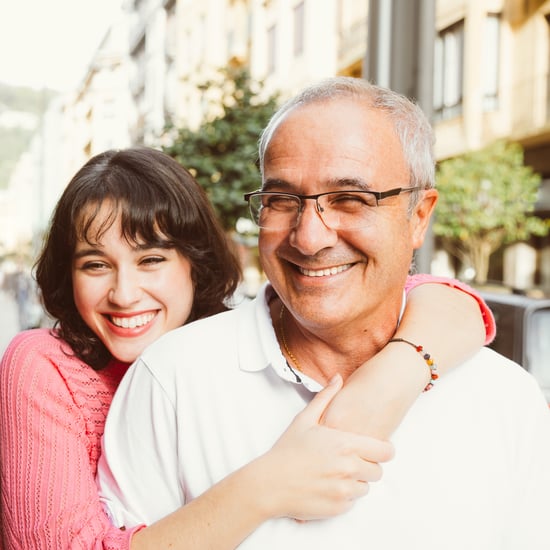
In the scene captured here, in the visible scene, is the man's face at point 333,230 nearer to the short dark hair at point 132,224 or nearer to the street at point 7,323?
the short dark hair at point 132,224

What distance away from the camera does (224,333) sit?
1390mm

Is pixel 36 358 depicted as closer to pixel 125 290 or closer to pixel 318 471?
pixel 125 290

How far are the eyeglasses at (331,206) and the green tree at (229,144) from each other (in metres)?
5.47

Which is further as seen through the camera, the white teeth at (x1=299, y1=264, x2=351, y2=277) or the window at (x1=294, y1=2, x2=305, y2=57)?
the window at (x1=294, y1=2, x2=305, y2=57)

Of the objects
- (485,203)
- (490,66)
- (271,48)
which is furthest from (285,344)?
(271,48)

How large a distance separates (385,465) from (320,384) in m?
0.20

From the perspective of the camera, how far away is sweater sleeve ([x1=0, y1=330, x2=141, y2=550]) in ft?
4.18

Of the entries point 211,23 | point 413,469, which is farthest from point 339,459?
point 211,23

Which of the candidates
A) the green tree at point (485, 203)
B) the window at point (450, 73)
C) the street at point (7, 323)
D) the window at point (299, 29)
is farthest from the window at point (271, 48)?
the street at point (7, 323)

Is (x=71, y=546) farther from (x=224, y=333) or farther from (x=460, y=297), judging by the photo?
(x=460, y=297)

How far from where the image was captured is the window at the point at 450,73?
34.0ft

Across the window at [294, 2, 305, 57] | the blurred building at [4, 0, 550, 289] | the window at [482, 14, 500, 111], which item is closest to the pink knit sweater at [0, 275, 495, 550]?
the blurred building at [4, 0, 550, 289]

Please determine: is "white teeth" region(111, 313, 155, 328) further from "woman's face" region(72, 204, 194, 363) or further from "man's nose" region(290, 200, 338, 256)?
"man's nose" region(290, 200, 338, 256)

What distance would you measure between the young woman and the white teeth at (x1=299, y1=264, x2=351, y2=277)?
0.54 ft
